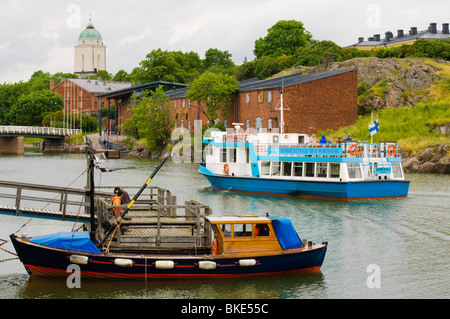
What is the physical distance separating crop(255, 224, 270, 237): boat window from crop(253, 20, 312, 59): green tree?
10006cm

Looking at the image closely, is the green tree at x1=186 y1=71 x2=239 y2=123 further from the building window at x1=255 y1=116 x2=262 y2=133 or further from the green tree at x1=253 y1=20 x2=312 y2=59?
the green tree at x1=253 y1=20 x2=312 y2=59

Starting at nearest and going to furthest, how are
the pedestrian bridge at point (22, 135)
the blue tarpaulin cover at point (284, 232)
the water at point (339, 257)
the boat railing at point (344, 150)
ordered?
the water at point (339, 257) < the blue tarpaulin cover at point (284, 232) < the boat railing at point (344, 150) < the pedestrian bridge at point (22, 135)

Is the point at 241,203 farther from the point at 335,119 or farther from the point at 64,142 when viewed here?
the point at 64,142

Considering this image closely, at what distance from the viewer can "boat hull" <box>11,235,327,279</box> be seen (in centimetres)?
2039

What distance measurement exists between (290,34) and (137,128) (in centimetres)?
3673

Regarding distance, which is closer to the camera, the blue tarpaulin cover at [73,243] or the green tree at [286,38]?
the blue tarpaulin cover at [73,243]

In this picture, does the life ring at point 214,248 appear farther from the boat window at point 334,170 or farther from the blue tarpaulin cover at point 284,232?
the boat window at point 334,170

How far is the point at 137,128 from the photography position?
109 m

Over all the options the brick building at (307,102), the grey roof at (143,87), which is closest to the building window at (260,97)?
the brick building at (307,102)

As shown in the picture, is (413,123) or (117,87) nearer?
(413,123)

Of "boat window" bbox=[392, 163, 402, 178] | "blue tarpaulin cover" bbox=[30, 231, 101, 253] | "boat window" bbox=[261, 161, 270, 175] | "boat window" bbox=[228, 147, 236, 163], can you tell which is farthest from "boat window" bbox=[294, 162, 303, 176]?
"blue tarpaulin cover" bbox=[30, 231, 101, 253]

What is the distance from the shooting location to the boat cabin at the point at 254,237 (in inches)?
837

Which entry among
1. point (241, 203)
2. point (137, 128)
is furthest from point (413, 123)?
→ point (137, 128)

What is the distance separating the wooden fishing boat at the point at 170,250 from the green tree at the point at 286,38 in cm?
10008
